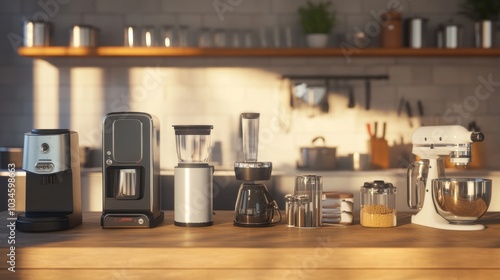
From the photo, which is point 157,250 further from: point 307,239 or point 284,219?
point 284,219

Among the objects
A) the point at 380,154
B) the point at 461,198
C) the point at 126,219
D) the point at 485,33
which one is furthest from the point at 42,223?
the point at 485,33

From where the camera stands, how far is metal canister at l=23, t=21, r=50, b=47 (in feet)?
15.6

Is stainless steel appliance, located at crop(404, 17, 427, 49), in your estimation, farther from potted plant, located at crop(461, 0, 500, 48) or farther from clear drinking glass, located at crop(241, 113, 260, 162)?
clear drinking glass, located at crop(241, 113, 260, 162)

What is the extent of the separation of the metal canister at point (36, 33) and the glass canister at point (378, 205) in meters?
3.17

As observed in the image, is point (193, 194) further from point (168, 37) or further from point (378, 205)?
point (168, 37)

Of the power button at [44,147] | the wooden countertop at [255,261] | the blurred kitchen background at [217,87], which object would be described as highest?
the blurred kitchen background at [217,87]

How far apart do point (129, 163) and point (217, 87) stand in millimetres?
2757

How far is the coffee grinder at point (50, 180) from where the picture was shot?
2240 millimetres

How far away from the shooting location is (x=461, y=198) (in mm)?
2191

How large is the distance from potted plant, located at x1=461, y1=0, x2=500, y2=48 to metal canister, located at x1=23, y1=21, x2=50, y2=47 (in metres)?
3.06

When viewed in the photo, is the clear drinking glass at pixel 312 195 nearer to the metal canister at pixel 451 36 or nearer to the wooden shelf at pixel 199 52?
the wooden shelf at pixel 199 52

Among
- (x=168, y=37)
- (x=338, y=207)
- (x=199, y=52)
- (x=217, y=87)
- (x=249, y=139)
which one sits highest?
(x=168, y=37)

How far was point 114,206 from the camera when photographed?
7.58 ft

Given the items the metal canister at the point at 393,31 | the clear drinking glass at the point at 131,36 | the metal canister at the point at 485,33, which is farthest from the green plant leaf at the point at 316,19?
the clear drinking glass at the point at 131,36
